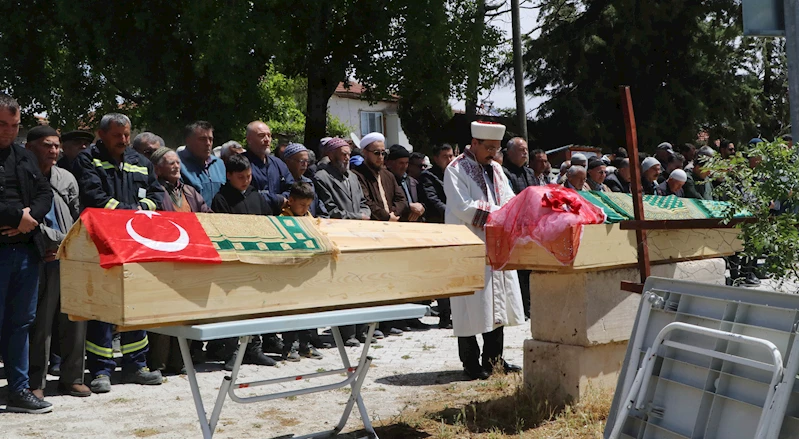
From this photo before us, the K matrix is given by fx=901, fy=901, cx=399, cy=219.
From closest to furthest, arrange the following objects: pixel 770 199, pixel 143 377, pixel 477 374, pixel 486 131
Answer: pixel 770 199, pixel 143 377, pixel 477 374, pixel 486 131

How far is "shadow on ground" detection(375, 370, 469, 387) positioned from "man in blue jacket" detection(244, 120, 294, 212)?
2032 millimetres

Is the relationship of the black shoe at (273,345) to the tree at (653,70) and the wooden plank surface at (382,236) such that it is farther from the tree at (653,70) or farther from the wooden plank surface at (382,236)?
the tree at (653,70)

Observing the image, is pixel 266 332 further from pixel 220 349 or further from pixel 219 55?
pixel 219 55

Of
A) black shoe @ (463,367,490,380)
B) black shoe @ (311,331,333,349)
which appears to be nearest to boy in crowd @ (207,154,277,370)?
black shoe @ (311,331,333,349)

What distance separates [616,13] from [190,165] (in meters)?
25.1

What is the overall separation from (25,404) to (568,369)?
11.6 ft

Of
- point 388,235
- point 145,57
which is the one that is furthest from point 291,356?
Answer: point 145,57

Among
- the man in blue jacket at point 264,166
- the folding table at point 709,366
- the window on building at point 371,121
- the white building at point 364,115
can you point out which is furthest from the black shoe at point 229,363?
the window on building at point 371,121

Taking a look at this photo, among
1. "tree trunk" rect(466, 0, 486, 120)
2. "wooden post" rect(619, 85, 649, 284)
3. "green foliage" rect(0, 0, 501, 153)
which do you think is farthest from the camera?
"tree trunk" rect(466, 0, 486, 120)

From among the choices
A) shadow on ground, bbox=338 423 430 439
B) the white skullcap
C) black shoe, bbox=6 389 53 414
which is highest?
the white skullcap

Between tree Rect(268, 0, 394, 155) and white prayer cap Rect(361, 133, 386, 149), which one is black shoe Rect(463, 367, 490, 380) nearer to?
white prayer cap Rect(361, 133, 386, 149)

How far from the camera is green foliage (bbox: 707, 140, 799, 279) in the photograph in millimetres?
3770

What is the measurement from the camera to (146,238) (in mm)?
4105

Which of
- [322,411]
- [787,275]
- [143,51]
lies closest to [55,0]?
[143,51]
